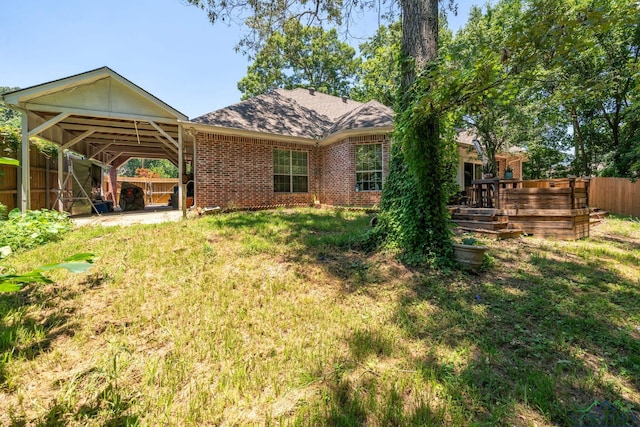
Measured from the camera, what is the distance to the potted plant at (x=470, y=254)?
4.08 meters

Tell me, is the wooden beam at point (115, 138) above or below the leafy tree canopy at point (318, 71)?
below

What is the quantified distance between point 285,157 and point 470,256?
8878mm

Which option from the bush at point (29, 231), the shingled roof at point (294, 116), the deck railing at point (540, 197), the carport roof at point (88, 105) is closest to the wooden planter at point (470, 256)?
the deck railing at point (540, 197)

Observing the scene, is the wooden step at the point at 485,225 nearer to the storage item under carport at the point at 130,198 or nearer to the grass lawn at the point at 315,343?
the grass lawn at the point at 315,343

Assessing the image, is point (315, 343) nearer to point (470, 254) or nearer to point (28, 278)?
point (28, 278)

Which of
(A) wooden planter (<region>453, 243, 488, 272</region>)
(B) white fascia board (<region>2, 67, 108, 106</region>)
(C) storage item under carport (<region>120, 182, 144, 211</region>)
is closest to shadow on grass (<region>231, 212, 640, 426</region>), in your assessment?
(A) wooden planter (<region>453, 243, 488, 272</region>)

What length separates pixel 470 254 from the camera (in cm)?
413

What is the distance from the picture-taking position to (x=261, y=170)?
36.0 ft

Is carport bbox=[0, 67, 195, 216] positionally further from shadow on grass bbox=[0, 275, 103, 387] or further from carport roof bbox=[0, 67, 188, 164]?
shadow on grass bbox=[0, 275, 103, 387]

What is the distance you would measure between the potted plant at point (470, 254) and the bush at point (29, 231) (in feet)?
24.0

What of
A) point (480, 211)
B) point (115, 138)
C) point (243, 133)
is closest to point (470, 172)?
point (480, 211)

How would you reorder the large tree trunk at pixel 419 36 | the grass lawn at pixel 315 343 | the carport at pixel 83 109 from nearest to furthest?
the grass lawn at pixel 315 343, the large tree trunk at pixel 419 36, the carport at pixel 83 109

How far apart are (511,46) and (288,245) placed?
170 inches

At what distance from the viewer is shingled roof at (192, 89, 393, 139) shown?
1046 cm
